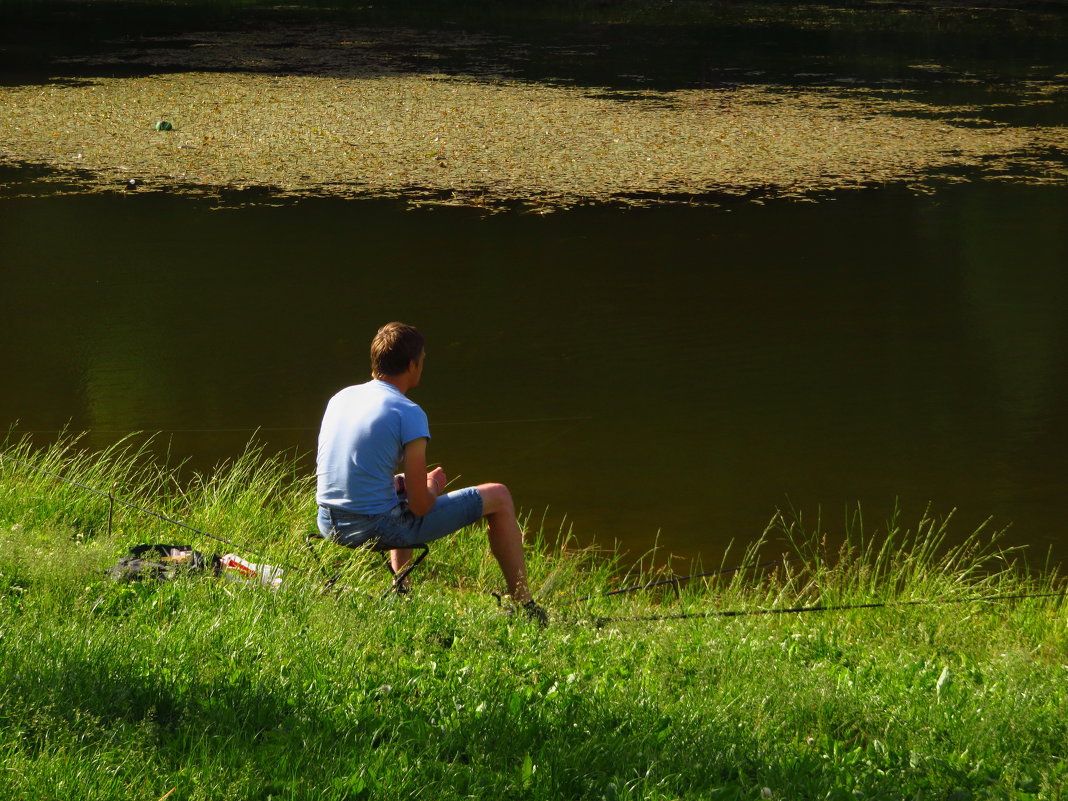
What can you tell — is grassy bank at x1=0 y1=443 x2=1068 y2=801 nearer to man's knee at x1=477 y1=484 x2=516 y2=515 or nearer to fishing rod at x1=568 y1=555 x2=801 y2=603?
fishing rod at x1=568 y1=555 x2=801 y2=603

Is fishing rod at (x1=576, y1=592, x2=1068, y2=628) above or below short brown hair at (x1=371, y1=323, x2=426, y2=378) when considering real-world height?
below

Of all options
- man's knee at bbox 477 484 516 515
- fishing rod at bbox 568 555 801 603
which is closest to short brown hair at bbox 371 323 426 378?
man's knee at bbox 477 484 516 515

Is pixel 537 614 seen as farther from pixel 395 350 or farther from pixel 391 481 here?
pixel 395 350

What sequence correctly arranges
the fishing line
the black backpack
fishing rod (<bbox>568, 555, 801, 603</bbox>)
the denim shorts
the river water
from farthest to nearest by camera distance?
the fishing line < the river water < fishing rod (<bbox>568, 555, 801, 603</bbox>) < the denim shorts < the black backpack

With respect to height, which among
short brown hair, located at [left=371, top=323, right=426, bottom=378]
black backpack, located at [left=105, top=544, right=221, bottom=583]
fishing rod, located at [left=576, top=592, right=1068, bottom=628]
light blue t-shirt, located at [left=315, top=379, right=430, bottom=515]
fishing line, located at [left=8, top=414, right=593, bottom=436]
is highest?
short brown hair, located at [left=371, top=323, right=426, bottom=378]

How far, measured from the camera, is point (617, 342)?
7051mm

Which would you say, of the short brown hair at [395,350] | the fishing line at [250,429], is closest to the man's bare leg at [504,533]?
the short brown hair at [395,350]

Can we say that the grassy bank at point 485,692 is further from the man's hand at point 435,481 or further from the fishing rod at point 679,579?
the man's hand at point 435,481

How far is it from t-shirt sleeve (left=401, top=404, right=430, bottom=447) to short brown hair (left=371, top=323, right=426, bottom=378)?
15 centimetres

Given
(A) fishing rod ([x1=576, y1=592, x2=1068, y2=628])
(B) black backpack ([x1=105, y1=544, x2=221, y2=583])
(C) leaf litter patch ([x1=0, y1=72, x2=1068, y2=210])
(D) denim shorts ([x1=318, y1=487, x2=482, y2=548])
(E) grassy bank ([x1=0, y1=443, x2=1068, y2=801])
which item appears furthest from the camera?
(C) leaf litter patch ([x1=0, y1=72, x2=1068, y2=210])

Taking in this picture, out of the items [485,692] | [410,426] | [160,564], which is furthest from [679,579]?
[160,564]

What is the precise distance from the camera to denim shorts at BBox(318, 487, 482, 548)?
3.71 m

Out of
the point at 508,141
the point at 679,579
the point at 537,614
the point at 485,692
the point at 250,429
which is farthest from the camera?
the point at 508,141

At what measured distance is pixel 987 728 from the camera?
2773mm
